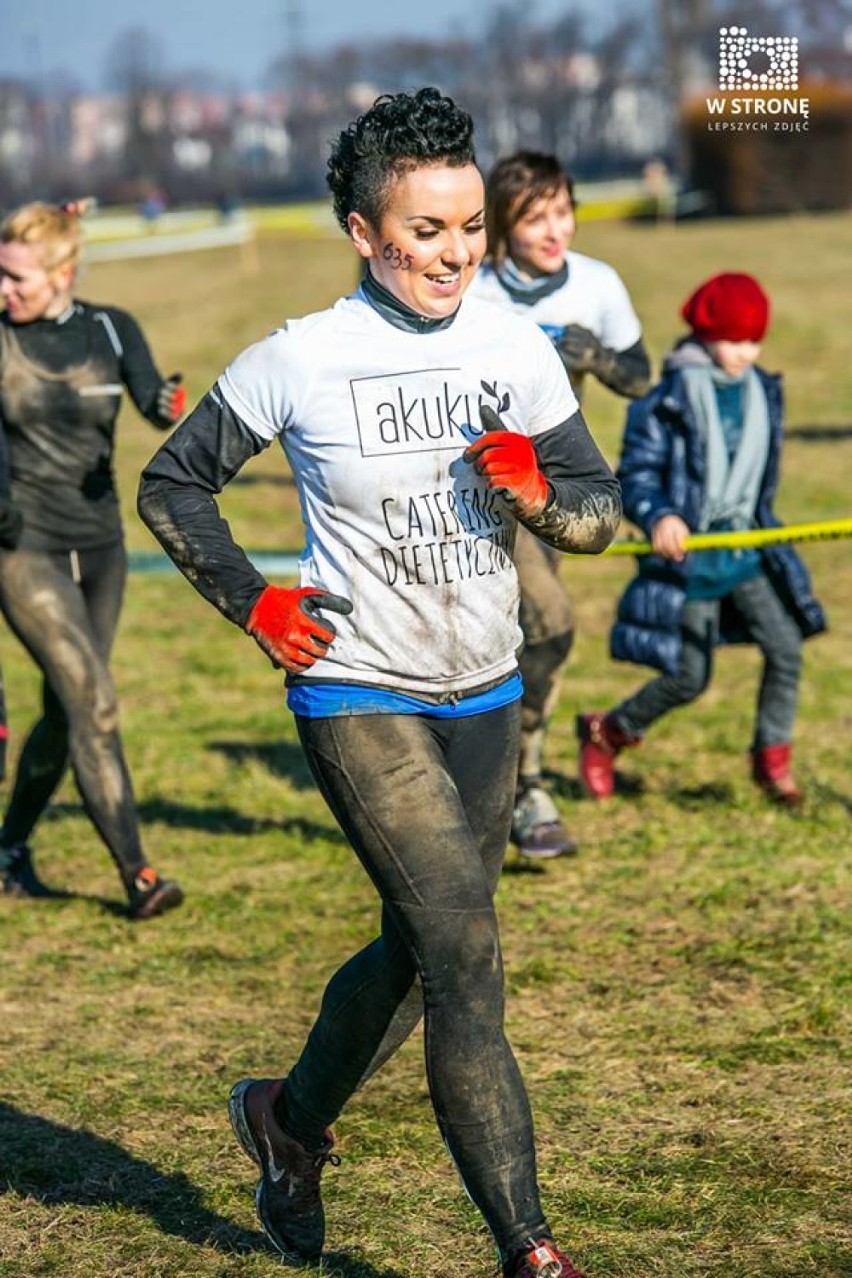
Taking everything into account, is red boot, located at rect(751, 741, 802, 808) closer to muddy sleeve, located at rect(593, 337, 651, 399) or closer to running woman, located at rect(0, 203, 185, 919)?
muddy sleeve, located at rect(593, 337, 651, 399)

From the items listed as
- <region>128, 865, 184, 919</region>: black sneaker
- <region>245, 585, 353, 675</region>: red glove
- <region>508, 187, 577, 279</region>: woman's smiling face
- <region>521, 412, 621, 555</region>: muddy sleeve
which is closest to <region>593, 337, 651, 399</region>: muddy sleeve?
<region>508, 187, 577, 279</region>: woman's smiling face

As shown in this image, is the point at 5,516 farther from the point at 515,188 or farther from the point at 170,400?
the point at 515,188

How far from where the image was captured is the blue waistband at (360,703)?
3.68 m

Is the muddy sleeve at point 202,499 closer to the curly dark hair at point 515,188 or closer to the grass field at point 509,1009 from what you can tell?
the grass field at point 509,1009

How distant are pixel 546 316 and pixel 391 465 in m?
3.19

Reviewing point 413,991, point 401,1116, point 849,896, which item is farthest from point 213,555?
point 849,896

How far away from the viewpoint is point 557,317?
6.70 metres

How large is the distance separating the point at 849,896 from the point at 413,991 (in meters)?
3.00

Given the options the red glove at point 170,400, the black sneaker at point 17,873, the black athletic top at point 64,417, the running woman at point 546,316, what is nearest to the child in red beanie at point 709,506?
the running woman at point 546,316

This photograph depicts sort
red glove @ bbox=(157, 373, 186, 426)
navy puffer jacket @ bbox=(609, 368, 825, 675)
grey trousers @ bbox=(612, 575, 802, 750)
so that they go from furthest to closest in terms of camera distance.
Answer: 1. grey trousers @ bbox=(612, 575, 802, 750)
2. navy puffer jacket @ bbox=(609, 368, 825, 675)
3. red glove @ bbox=(157, 373, 186, 426)

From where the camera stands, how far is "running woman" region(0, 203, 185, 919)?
6273 millimetres

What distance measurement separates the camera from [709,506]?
22.5ft

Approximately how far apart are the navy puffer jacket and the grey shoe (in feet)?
2.02

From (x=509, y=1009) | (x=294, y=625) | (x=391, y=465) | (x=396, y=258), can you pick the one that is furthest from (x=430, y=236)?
(x=509, y=1009)
